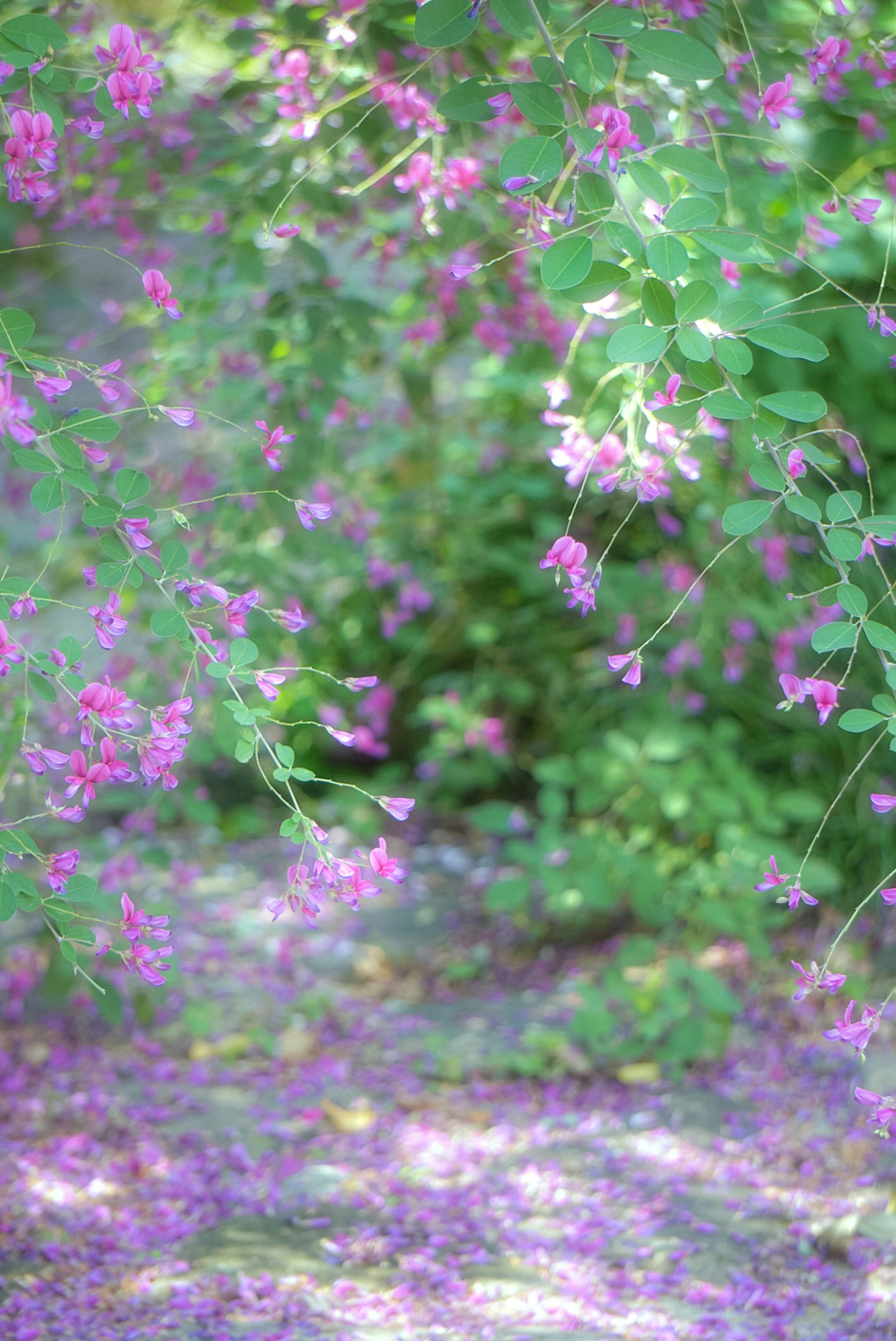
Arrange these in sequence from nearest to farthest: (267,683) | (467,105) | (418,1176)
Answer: (267,683) → (467,105) → (418,1176)

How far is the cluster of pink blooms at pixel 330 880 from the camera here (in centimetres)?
100

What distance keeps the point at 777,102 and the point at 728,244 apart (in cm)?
20

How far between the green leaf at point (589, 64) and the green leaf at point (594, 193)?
0.26ft

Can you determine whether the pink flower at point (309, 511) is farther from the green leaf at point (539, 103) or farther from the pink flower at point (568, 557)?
the green leaf at point (539, 103)

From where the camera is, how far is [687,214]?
1.09m

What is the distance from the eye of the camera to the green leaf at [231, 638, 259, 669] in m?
1.06

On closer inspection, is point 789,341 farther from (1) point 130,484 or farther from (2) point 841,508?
(1) point 130,484

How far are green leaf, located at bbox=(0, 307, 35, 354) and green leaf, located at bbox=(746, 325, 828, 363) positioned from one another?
2.16 feet

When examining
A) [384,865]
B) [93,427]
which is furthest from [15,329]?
[384,865]

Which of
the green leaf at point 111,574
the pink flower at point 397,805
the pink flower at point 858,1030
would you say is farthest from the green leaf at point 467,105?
the pink flower at point 858,1030

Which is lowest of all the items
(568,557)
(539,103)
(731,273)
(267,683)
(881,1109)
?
(881,1109)

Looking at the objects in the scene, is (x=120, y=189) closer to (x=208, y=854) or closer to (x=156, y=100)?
(x=156, y=100)

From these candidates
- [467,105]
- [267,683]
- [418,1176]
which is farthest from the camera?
[418,1176]

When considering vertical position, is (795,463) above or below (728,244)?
below
